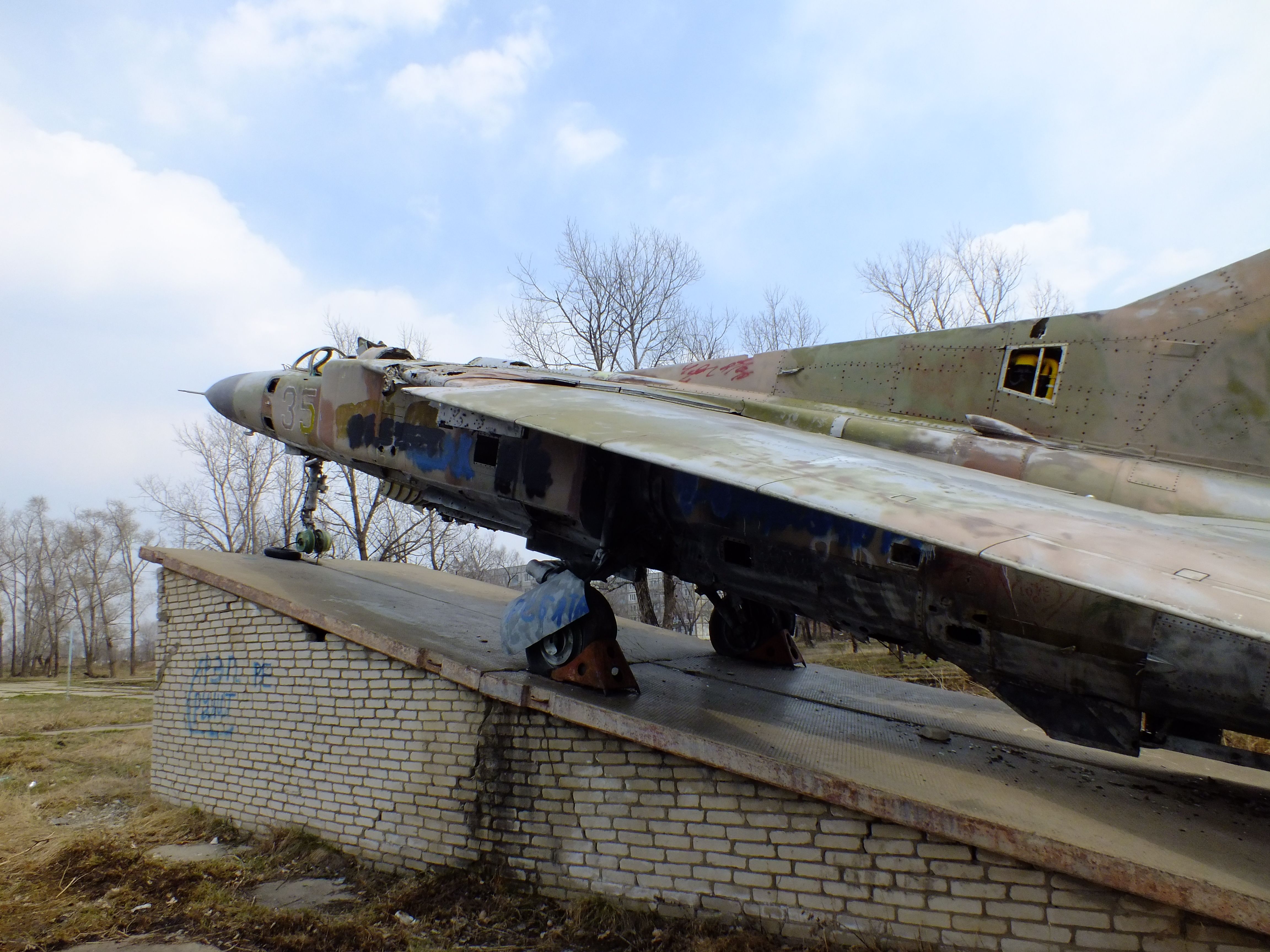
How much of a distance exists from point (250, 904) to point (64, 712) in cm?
1409

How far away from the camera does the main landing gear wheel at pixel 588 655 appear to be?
5938mm

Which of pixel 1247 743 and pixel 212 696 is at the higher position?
pixel 1247 743

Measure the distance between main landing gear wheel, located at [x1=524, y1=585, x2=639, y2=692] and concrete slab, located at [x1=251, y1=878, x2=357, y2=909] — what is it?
2.17 m

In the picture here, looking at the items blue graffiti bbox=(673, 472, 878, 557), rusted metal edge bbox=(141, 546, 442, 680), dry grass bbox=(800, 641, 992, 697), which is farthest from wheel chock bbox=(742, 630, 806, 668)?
rusted metal edge bbox=(141, 546, 442, 680)

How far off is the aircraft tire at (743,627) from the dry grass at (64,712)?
39.5ft

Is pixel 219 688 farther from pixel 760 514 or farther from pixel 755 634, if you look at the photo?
pixel 760 514

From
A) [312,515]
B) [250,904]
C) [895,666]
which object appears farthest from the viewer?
[895,666]

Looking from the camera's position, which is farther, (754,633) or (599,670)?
(754,633)

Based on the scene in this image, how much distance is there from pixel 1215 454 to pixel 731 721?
3.75 meters

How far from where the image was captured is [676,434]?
431 centimetres

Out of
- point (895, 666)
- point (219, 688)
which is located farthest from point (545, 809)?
point (895, 666)

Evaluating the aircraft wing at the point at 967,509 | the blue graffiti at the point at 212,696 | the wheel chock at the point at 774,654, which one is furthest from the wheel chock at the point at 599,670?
the blue graffiti at the point at 212,696

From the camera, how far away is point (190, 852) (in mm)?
6508

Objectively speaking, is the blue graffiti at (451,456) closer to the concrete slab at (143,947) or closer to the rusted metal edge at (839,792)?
the rusted metal edge at (839,792)
